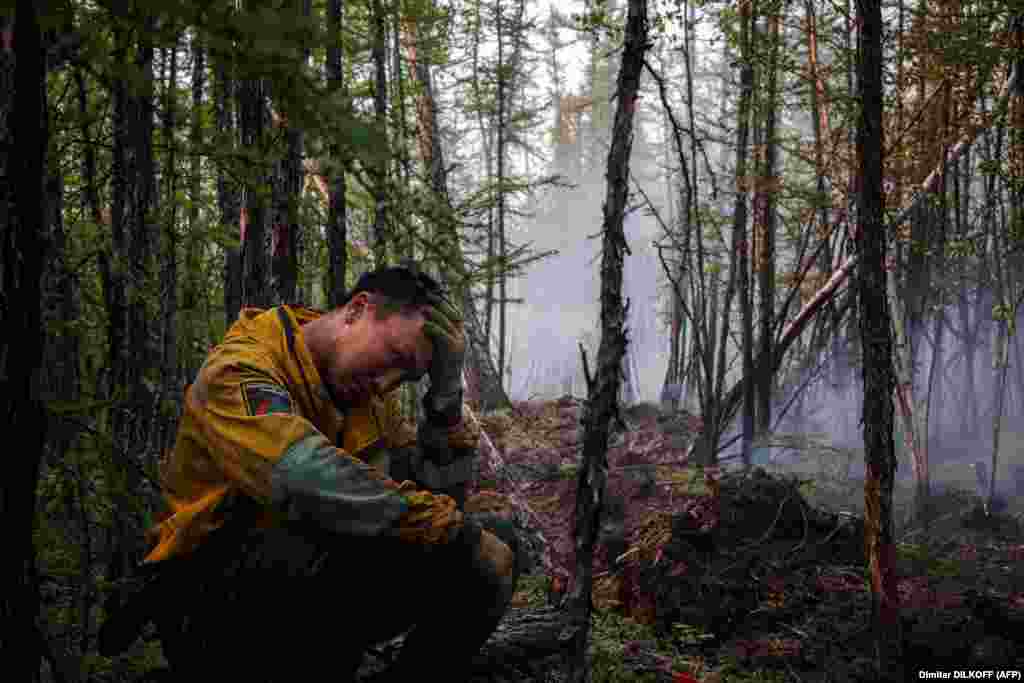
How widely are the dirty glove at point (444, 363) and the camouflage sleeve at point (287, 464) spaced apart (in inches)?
25.3

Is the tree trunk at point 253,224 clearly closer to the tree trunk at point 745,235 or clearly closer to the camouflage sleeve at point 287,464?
the camouflage sleeve at point 287,464

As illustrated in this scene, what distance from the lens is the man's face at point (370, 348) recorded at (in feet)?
8.55

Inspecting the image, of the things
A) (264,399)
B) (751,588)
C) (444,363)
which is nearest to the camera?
(264,399)

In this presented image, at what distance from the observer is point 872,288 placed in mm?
3410

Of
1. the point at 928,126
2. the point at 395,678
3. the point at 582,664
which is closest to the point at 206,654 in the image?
the point at 395,678

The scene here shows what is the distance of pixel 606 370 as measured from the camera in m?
2.94

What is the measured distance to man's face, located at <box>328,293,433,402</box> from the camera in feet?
8.55

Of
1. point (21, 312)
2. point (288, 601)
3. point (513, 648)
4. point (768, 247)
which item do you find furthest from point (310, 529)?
point (768, 247)

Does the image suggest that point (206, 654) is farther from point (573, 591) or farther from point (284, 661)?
point (573, 591)

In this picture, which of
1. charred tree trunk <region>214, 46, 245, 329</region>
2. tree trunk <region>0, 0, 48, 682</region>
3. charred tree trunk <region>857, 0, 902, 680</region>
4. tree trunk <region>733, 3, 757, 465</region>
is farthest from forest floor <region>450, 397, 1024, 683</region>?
charred tree trunk <region>214, 46, 245, 329</region>

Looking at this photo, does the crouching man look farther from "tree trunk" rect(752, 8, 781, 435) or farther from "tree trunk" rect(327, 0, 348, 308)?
"tree trunk" rect(752, 8, 781, 435)

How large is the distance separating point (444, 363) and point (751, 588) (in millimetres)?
2625

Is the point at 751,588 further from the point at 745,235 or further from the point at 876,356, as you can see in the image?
the point at 745,235

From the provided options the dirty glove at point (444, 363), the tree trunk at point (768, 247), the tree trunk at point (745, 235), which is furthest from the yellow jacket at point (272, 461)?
the tree trunk at point (768, 247)
